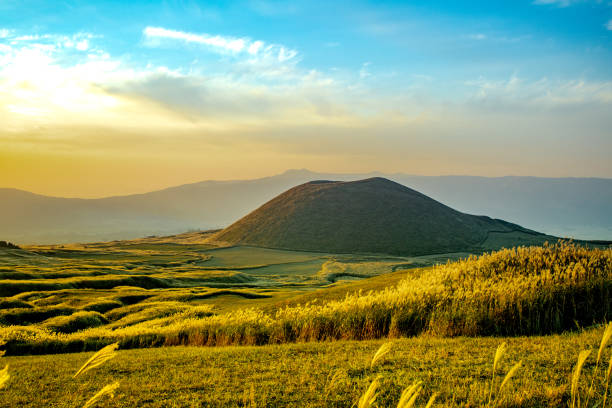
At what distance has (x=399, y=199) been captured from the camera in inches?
6535

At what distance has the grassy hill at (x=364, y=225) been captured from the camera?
134 m

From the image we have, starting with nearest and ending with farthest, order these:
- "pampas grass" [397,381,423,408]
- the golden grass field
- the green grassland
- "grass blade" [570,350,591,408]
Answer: "pampas grass" [397,381,423,408] < "grass blade" [570,350,591,408] < the golden grass field < the green grassland

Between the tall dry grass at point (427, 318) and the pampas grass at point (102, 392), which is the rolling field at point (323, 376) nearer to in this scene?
the tall dry grass at point (427, 318)

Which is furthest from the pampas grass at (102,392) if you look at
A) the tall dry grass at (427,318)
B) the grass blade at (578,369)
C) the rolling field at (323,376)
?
the tall dry grass at (427,318)

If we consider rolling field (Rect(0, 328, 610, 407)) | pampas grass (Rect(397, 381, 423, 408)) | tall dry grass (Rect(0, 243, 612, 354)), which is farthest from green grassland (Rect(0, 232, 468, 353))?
pampas grass (Rect(397, 381, 423, 408))

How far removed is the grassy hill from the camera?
134 metres

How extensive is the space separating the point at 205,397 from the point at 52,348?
1136cm

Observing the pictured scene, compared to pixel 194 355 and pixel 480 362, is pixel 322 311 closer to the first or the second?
pixel 194 355

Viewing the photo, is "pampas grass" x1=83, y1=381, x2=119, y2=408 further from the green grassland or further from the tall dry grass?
the green grassland

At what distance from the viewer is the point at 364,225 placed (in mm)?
146250

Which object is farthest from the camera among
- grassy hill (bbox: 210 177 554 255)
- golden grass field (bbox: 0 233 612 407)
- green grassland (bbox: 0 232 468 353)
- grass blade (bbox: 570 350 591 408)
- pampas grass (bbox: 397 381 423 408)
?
grassy hill (bbox: 210 177 554 255)

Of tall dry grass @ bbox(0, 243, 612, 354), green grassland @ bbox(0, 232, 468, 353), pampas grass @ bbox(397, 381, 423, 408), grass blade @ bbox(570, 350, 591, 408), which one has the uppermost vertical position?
pampas grass @ bbox(397, 381, 423, 408)

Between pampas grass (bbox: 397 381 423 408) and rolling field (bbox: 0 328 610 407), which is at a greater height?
pampas grass (bbox: 397 381 423 408)

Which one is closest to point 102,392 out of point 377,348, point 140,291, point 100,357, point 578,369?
point 100,357
